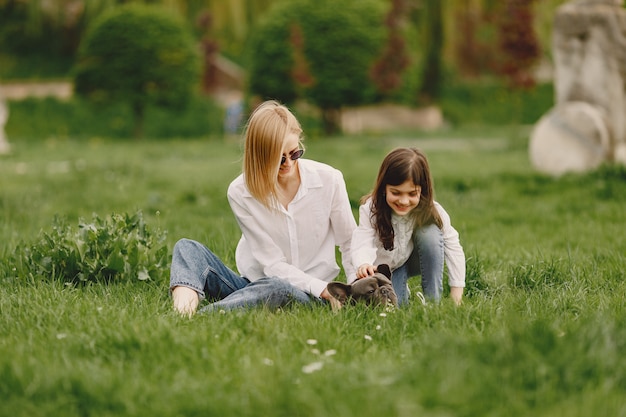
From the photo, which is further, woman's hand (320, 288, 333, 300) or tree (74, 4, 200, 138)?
tree (74, 4, 200, 138)

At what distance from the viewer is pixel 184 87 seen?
1905 centimetres

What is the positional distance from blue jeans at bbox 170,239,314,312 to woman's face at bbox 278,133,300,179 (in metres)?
0.55

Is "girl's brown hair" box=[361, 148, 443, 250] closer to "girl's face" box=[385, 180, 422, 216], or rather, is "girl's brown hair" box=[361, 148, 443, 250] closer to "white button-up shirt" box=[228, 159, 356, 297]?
"girl's face" box=[385, 180, 422, 216]

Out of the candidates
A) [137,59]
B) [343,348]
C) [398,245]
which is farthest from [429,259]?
[137,59]

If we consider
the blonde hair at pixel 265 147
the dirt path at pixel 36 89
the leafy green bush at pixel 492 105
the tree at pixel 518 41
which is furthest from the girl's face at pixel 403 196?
the leafy green bush at pixel 492 105

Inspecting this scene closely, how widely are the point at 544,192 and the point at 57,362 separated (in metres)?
6.11

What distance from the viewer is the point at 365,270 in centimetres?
368

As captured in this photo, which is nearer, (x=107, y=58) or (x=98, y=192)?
(x=98, y=192)

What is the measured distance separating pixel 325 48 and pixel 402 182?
15794mm

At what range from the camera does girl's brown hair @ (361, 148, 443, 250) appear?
3689 mm

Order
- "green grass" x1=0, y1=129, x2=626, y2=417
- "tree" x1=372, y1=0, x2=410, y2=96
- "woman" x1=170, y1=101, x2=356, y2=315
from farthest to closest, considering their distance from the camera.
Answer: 1. "tree" x1=372, y1=0, x2=410, y2=96
2. "woman" x1=170, y1=101, x2=356, y2=315
3. "green grass" x1=0, y1=129, x2=626, y2=417

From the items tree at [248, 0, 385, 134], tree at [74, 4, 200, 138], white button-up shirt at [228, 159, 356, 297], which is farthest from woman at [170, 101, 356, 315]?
tree at [74, 4, 200, 138]

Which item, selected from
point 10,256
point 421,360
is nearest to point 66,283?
point 10,256

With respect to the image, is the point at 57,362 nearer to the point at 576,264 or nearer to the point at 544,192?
the point at 576,264
